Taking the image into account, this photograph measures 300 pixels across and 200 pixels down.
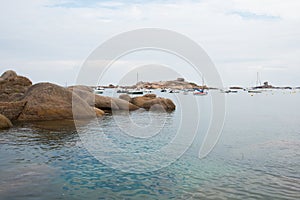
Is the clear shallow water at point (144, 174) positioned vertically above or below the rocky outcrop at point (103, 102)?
below

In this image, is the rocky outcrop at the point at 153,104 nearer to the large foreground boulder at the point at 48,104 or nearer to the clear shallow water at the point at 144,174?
the large foreground boulder at the point at 48,104

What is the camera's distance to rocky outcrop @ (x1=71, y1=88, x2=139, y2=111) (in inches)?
1425

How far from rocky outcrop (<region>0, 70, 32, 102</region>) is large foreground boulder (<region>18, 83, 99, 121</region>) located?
4.31 metres

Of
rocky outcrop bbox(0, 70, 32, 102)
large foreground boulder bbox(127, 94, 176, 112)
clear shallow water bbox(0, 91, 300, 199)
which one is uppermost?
rocky outcrop bbox(0, 70, 32, 102)

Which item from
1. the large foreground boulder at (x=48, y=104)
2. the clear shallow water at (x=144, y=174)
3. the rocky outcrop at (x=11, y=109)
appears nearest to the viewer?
the clear shallow water at (x=144, y=174)

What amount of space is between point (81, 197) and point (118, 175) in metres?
2.65

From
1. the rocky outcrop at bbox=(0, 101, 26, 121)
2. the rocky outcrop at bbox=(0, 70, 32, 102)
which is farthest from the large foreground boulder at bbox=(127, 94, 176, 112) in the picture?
the rocky outcrop at bbox=(0, 101, 26, 121)

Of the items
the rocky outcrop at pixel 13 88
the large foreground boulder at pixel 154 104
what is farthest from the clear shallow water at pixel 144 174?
the large foreground boulder at pixel 154 104

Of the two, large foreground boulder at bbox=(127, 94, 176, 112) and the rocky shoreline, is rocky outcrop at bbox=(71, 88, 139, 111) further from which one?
the rocky shoreline

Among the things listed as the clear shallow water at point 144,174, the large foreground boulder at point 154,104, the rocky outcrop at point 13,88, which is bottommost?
the clear shallow water at point 144,174

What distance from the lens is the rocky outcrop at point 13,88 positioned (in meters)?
31.3

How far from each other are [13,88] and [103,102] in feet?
35.7

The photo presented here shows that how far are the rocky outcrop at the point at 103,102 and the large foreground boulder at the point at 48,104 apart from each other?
21.1ft

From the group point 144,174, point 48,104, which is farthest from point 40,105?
point 144,174
